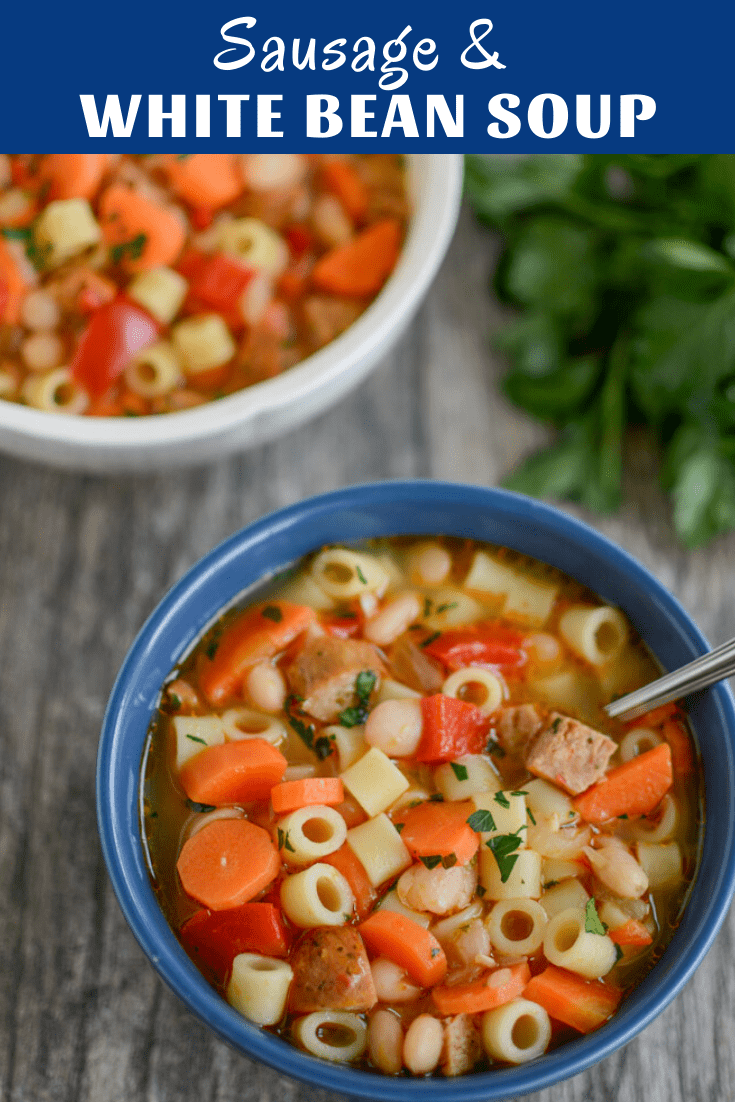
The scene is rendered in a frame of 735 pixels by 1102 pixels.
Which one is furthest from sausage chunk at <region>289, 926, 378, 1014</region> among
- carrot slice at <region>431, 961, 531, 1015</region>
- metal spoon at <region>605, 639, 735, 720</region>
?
metal spoon at <region>605, 639, 735, 720</region>

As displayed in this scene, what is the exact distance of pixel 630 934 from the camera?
5.84ft

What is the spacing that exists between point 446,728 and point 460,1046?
548 millimetres

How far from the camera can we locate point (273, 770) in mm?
1860

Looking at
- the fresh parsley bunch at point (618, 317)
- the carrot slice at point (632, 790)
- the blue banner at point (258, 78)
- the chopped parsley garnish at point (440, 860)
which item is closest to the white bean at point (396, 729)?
the chopped parsley garnish at point (440, 860)

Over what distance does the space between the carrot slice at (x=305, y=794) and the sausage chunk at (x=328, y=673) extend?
0.17 metres

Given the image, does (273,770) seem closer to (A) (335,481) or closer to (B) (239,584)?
(B) (239,584)

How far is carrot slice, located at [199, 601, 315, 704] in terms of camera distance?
2.02m

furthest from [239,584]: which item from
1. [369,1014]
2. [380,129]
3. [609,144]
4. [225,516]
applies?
[609,144]

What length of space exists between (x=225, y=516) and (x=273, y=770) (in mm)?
850

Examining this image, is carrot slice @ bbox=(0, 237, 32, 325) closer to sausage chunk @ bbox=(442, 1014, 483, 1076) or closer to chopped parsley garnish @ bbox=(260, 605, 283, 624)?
chopped parsley garnish @ bbox=(260, 605, 283, 624)

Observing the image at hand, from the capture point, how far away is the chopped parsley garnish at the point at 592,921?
174cm

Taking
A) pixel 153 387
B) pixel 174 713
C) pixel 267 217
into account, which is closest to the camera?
pixel 174 713

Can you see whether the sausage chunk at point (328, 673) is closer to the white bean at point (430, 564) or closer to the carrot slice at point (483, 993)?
the white bean at point (430, 564)

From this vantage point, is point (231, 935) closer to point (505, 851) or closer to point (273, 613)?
point (505, 851)
